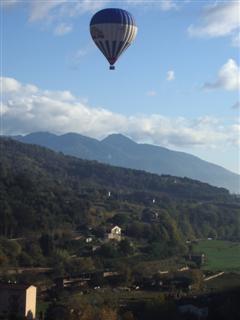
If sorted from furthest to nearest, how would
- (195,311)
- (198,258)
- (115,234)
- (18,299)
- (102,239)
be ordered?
1. (115,234)
2. (102,239)
3. (198,258)
4. (18,299)
5. (195,311)

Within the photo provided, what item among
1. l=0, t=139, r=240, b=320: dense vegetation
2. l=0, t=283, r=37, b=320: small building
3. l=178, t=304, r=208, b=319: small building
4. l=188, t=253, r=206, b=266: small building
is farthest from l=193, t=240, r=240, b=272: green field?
l=0, t=283, r=37, b=320: small building

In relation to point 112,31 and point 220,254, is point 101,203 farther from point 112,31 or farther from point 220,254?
point 112,31

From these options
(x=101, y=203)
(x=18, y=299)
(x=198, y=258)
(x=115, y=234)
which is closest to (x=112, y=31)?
(x=18, y=299)

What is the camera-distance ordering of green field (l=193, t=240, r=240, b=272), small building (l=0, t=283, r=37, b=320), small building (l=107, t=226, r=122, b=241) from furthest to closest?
small building (l=107, t=226, r=122, b=241) < green field (l=193, t=240, r=240, b=272) < small building (l=0, t=283, r=37, b=320)

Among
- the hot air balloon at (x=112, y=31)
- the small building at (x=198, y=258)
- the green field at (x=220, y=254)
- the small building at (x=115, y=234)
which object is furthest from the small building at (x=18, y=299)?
the small building at (x=115, y=234)

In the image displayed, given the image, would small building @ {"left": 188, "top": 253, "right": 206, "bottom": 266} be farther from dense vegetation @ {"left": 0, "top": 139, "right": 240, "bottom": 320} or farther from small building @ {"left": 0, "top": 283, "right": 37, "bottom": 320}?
small building @ {"left": 0, "top": 283, "right": 37, "bottom": 320}

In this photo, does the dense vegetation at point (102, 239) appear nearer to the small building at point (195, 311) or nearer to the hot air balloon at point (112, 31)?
the small building at point (195, 311)
